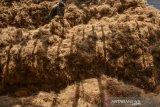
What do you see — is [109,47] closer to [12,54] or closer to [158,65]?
[158,65]

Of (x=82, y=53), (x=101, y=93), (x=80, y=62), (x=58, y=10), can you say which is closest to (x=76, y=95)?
(x=101, y=93)

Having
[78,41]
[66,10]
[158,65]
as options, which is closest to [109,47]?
[78,41]

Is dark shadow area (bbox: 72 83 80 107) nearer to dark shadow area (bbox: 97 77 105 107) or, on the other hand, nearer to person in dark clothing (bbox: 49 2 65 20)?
dark shadow area (bbox: 97 77 105 107)

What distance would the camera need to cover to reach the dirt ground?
8.02m

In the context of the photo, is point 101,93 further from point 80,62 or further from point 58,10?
point 58,10

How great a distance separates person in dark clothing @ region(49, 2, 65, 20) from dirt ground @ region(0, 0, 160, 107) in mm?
284

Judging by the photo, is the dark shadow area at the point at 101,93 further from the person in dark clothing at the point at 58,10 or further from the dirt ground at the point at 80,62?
the person in dark clothing at the point at 58,10

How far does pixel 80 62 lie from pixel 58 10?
224cm

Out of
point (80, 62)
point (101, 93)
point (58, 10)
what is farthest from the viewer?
point (58, 10)

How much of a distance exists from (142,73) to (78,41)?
6.48 ft

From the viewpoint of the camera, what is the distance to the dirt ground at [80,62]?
802cm

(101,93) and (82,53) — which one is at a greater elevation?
(82,53)

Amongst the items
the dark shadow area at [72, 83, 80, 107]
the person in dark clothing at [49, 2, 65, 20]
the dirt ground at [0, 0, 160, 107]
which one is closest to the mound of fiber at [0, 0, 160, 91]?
the dirt ground at [0, 0, 160, 107]

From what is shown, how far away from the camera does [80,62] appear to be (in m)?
8.57
